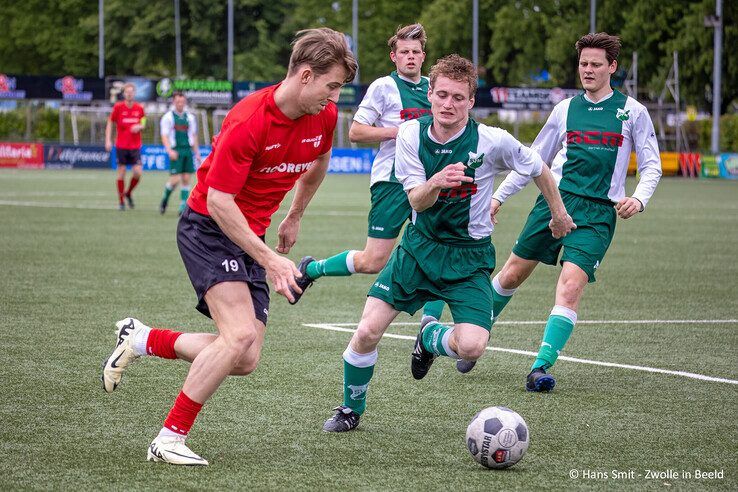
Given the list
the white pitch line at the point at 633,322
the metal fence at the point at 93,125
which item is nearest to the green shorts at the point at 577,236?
the white pitch line at the point at 633,322

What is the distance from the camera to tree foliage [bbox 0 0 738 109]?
52.6 meters

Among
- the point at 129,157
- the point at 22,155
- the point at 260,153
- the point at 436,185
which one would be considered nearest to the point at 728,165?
the point at 129,157

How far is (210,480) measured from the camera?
17.1 ft

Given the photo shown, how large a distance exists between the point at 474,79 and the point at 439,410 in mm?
1941

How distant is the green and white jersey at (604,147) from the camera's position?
26.3 ft

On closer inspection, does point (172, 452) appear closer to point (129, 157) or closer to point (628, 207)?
point (628, 207)

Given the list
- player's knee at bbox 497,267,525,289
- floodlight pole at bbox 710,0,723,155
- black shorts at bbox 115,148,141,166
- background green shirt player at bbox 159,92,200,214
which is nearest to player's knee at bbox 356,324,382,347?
player's knee at bbox 497,267,525,289

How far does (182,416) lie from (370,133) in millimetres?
3976

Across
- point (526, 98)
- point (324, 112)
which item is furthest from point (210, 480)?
point (526, 98)

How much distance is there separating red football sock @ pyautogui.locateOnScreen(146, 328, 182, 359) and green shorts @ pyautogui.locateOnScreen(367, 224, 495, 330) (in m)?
1.13

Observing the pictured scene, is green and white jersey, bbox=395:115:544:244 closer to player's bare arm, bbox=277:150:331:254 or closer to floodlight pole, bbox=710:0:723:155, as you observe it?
player's bare arm, bbox=277:150:331:254

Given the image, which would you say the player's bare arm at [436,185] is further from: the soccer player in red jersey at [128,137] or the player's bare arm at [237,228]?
the soccer player in red jersey at [128,137]

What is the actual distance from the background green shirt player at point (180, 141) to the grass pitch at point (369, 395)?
7.60m

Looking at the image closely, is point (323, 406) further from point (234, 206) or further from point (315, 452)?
point (234, 206)
